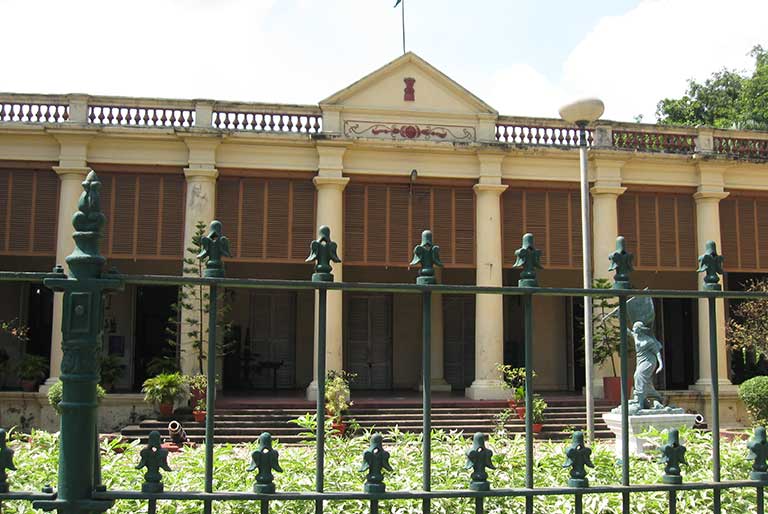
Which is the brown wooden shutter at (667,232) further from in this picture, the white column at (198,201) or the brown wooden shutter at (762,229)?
the white column at (198,201)

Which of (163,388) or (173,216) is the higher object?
(173,216)

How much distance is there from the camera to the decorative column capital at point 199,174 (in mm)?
13047

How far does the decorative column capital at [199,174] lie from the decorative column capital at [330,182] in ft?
5.94

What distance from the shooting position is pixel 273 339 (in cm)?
1631

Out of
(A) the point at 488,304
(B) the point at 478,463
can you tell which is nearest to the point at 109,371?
(A) the point at 488,304

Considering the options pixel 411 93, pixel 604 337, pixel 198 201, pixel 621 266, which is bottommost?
pixel 604 337

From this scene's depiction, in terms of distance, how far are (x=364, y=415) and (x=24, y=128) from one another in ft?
25.3

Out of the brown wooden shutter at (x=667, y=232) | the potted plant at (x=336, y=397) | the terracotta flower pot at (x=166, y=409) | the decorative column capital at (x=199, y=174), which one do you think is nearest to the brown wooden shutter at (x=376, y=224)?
the potted plant at (x=336, y=397)

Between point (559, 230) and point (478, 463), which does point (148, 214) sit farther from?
point (478, 463)

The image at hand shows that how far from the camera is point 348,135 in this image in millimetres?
13539

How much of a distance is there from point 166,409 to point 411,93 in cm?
707

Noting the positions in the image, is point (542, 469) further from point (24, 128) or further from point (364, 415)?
point (24, 128)

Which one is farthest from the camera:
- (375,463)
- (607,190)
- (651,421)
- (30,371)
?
(607,190)

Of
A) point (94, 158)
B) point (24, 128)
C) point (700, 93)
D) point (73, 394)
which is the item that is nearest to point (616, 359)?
point (94, 158)
